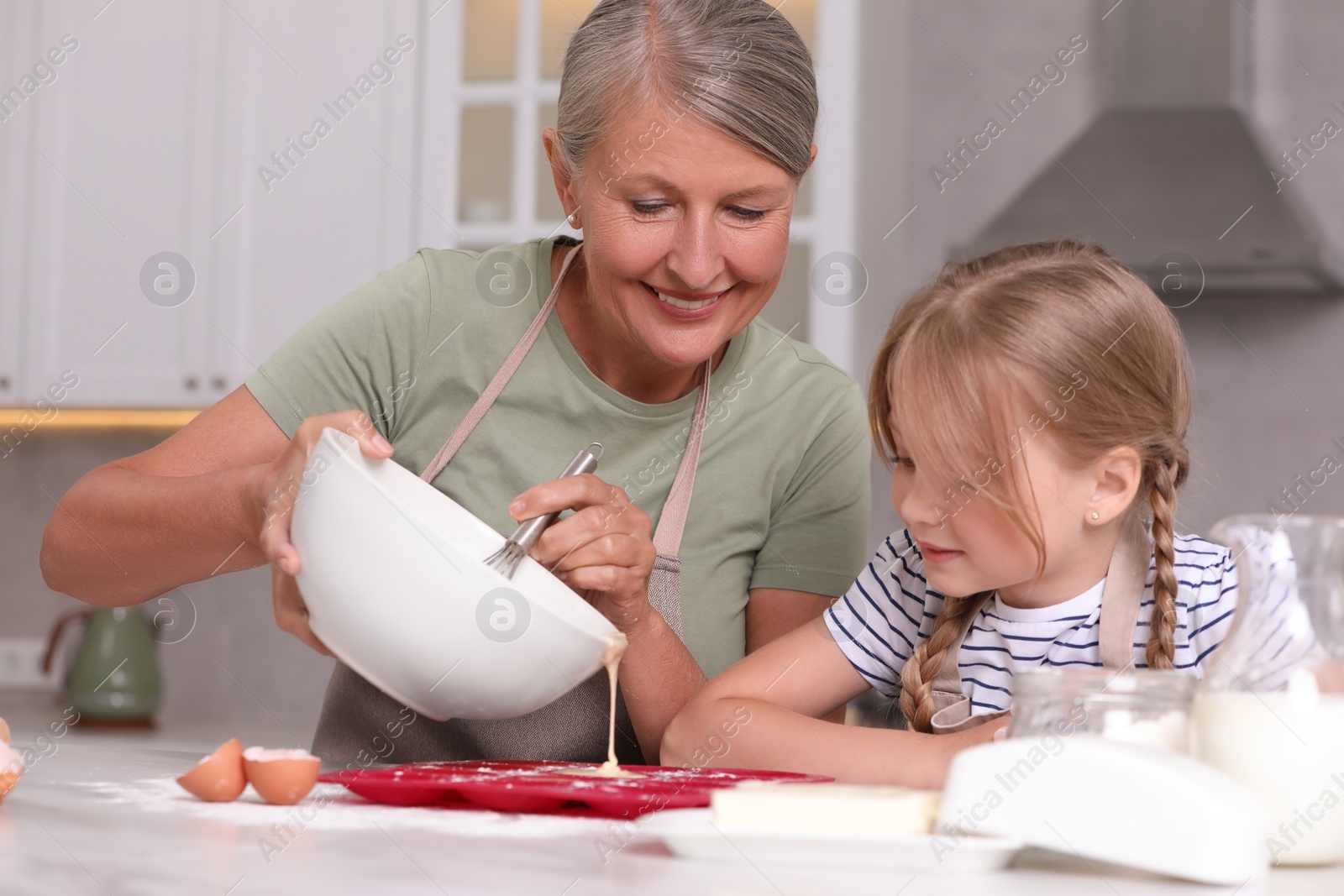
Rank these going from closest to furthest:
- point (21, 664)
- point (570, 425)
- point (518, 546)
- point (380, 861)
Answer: point (380, 861)
point (518, 546)
point (570, 425)
point (21, 664)

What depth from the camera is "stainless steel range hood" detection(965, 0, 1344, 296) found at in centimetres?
255

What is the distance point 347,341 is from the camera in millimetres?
1148

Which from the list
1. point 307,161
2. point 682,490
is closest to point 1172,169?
point 307,161

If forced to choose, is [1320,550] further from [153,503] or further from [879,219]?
[879,219]

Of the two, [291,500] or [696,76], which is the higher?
[696,76]

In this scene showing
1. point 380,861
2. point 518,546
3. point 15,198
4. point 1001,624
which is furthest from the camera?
point 15,198

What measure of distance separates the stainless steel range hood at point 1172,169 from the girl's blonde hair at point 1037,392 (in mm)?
1717

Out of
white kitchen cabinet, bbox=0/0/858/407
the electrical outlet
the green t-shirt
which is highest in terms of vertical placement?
white kitchen cabinet, bbox=0/0/858/407

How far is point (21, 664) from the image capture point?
9.75ft

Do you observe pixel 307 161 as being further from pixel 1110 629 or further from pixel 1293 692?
pixel 1293 692

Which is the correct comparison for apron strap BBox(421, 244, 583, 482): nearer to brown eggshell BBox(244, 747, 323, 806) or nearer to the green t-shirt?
the green t-shirt

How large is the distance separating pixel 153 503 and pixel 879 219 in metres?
1.82

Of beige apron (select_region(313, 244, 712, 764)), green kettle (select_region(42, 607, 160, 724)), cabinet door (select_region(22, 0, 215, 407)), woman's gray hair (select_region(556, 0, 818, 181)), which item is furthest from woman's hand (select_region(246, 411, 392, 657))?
green kettle (select_region(42, 607, 160, 724))

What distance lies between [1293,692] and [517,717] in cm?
62
